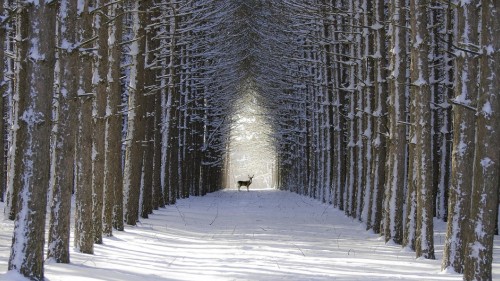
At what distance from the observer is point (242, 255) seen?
1295 centimetres

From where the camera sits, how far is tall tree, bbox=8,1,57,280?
853 cm

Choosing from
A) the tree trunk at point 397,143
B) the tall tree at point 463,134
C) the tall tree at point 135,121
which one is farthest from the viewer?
the tall tree at point 135,121

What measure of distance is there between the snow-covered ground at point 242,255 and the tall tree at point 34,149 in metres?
0.38

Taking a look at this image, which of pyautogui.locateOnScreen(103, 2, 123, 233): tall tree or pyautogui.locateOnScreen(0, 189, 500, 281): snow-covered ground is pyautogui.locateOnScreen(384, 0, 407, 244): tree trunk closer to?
pyautogui.locateOnScreen(0, 189, 500, 281): snow-covered ground

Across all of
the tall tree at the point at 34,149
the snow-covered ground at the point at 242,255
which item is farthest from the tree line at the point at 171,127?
the snow-covered ground at the point at 242,255

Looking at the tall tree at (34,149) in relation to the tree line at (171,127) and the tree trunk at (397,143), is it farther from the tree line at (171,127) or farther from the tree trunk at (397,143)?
the tree trunk at (397,143)

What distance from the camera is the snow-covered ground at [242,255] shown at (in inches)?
407

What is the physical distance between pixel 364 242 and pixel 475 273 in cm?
761

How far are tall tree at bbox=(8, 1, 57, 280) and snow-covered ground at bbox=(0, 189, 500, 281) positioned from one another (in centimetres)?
38

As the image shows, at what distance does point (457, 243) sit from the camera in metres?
11.5

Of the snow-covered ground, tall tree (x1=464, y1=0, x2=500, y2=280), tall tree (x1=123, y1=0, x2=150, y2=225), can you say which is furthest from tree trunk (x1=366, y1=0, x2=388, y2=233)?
tall tree (x1=464, y1=0, x2=500, y2=280)

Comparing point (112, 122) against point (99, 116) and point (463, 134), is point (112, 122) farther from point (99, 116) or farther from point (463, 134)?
point (463, 134)

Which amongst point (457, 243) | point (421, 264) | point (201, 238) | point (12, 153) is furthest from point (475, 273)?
point (12, 153)

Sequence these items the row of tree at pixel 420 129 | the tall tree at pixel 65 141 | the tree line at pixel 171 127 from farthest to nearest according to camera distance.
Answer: the tall tree at pixel 65 141, the row of tree at pixel 420 129, the tree line at pixel 171 127
